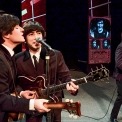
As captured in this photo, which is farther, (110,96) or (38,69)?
(110,96)

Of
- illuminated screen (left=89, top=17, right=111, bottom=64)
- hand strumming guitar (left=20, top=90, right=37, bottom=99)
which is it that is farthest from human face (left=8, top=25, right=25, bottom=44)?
illuminated screen (left=89, top=17, right=111, bottom=64)

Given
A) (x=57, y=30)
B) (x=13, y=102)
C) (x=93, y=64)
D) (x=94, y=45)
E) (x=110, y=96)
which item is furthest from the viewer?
(x=57, y=30)

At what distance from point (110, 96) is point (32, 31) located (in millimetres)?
5133

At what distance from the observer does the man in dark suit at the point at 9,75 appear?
2.54 metres

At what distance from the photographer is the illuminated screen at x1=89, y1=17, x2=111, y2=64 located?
34.7ft

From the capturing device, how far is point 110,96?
8.30m

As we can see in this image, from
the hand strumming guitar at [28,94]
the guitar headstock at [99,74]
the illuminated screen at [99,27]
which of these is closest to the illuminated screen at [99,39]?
the illuminated screen at [99,27]

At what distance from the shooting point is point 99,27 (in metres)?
10.6

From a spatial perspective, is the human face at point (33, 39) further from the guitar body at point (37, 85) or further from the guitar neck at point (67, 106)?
the guitar neck at point (67, 106)

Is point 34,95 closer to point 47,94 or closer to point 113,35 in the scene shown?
point 47,94

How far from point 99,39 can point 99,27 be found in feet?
1.27

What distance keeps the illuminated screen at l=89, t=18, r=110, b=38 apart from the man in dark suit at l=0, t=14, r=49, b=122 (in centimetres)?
767

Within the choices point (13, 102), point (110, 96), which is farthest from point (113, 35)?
point (13, 102)

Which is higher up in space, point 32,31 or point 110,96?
point 32,31
